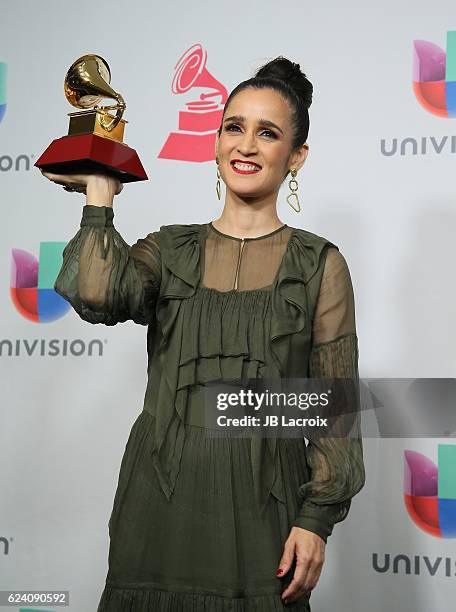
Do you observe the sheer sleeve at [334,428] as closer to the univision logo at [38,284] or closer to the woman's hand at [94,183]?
the woman's hand at [94,183]

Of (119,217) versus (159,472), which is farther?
(119,217)

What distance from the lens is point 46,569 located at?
2.49 m

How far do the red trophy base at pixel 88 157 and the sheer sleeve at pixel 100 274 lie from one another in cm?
7

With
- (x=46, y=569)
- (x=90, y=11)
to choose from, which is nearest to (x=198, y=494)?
(x=46, y=569)

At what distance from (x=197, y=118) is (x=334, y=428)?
4.19ft

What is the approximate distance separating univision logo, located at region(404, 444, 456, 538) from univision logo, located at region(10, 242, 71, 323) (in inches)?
41.2

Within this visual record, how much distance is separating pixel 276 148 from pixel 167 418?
505mm

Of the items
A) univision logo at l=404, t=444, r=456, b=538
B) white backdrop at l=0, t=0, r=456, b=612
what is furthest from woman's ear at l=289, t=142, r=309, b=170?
univision logo at l=404, t=444, r=456, b=538

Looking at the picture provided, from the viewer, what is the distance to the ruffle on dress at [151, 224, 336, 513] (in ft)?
4.71

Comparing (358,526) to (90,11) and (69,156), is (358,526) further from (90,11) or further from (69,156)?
(90,11)

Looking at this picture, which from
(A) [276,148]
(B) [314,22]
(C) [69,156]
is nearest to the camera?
(C) [69,156]

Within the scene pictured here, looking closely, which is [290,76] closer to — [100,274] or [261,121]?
[261,121]

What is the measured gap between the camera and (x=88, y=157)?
1398mm

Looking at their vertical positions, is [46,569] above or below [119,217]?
below
